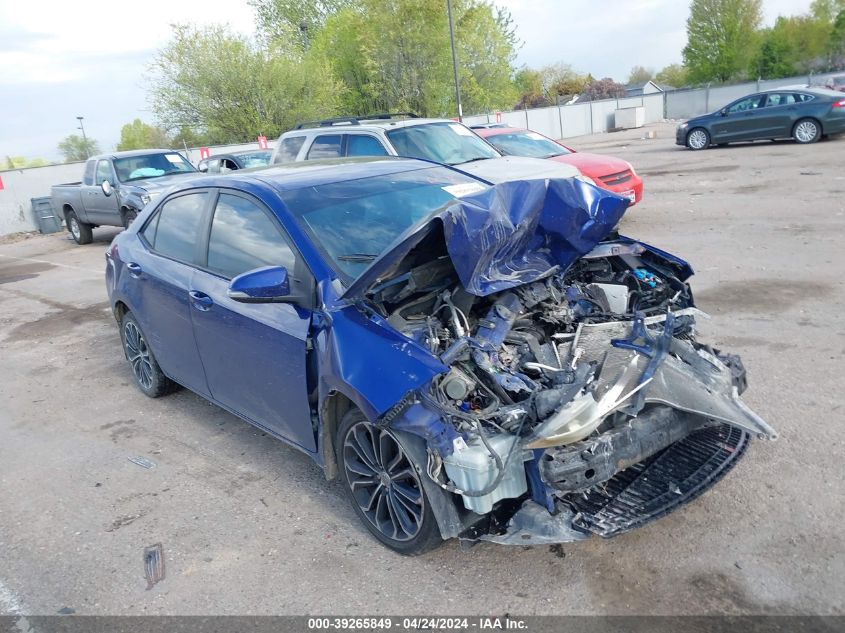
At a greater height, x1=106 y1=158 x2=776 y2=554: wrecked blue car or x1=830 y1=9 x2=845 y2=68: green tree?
x1=830 y1=9 x2=845 y2=68: green tree

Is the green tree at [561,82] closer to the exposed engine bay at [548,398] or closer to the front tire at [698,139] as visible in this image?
the front tire at [698,139]

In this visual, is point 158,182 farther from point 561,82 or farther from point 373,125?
point 561,82

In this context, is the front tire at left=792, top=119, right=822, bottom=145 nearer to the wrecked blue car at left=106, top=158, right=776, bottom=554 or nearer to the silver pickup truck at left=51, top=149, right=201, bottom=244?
the silver pickup truck at left=51, top=149, right=201, bottom=244

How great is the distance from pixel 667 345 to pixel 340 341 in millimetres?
1539

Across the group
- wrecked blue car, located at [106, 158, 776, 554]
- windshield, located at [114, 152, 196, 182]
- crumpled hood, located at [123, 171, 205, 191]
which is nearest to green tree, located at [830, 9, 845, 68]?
windshield, located at [114, 152, 196, 182]

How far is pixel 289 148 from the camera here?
10.6m

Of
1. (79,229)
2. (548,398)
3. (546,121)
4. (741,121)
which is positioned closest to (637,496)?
(548,398)

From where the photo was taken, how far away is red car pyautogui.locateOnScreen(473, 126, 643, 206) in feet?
34.0

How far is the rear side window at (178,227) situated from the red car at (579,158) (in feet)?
19.3

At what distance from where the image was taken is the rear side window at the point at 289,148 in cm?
1046

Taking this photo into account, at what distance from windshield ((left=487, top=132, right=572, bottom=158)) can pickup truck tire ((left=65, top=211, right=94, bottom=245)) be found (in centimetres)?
958

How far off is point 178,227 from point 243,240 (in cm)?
99

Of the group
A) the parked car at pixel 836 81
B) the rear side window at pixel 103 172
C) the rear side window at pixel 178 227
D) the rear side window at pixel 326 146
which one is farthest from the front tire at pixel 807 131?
the rear side window at pixel 178 227

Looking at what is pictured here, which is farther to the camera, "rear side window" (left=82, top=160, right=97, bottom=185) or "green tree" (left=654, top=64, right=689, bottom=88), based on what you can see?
"green tree" (left=654, top=64, right=689, bottom=88)
